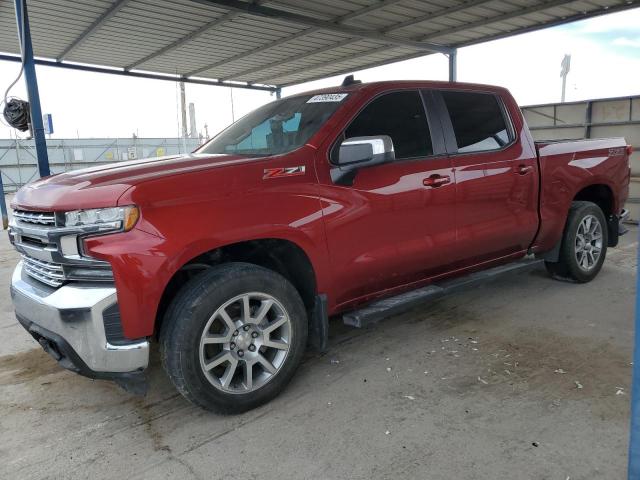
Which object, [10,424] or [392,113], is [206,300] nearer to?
[10,424]

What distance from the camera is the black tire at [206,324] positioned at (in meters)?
2.69

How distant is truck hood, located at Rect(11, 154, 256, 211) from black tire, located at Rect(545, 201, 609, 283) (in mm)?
3381

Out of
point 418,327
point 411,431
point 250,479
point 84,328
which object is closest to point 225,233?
point 84,328

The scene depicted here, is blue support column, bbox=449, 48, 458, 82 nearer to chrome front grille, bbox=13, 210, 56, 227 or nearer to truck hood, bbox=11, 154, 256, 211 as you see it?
truck hood, bbox=11, 154, 256, 211

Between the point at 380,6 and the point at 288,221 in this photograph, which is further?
the point at 380,6

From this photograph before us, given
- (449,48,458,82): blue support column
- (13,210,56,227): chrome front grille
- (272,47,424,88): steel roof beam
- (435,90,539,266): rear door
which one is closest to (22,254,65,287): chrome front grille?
(13,210,56,227): chrome front grille

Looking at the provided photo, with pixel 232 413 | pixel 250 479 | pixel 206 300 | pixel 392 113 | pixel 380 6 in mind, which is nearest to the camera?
pixel 250 479

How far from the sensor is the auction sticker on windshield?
141 inches

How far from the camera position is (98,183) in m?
2.71

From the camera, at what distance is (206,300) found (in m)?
2.72

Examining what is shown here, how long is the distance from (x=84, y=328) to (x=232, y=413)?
97cm

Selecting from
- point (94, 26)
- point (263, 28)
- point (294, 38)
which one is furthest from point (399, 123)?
point (94, 26)

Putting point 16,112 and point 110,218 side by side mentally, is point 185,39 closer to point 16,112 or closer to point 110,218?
point 16,112

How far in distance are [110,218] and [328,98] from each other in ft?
6.04
